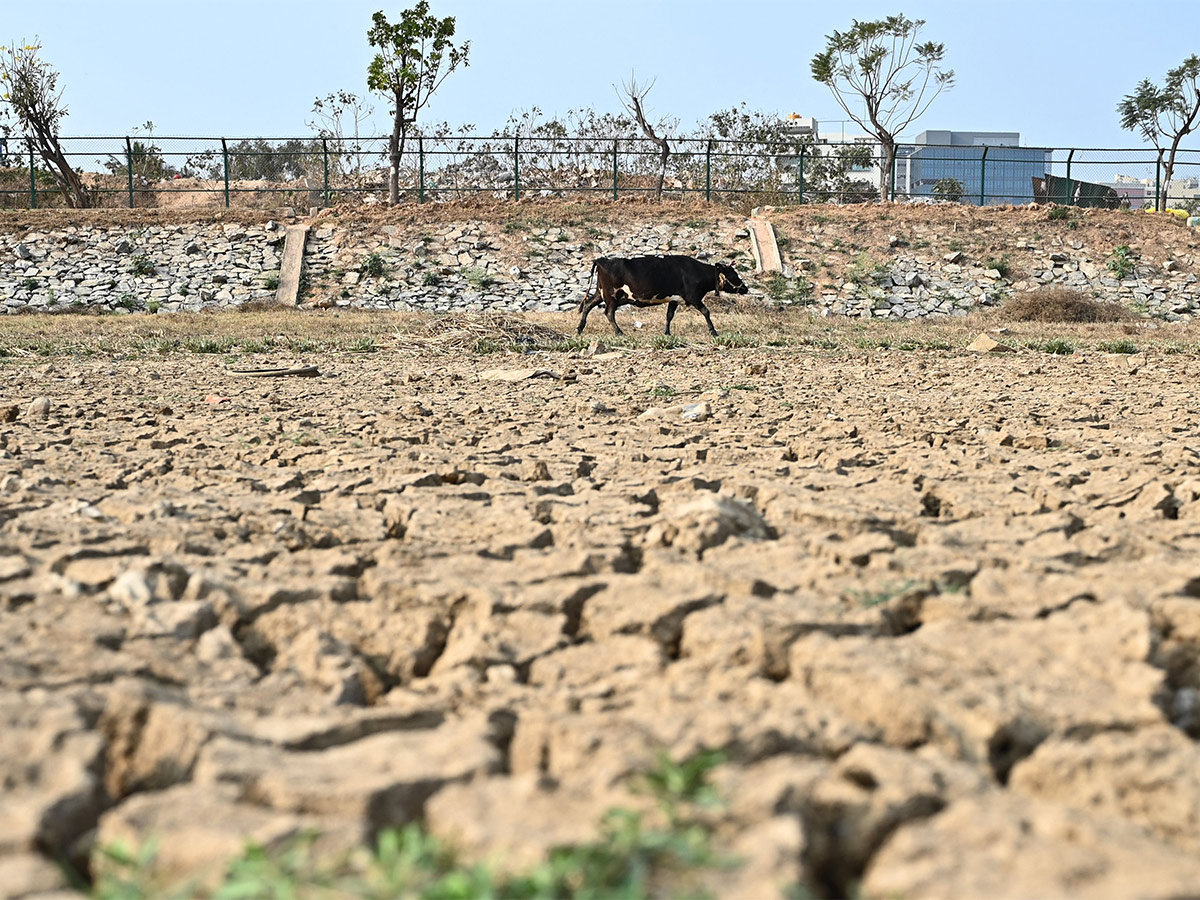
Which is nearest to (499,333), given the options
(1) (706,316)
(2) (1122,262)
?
(1) (706,316)

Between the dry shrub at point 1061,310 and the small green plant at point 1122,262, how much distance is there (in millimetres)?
3434

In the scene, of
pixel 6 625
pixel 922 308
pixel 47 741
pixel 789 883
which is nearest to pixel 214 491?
pixel 6 625

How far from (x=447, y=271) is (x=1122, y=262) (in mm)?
12981

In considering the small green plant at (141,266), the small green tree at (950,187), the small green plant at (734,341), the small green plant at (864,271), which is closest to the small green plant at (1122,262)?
the small green plant at (864,271)

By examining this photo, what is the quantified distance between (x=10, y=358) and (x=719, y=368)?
21.1ft

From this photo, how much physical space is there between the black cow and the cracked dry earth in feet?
33.3

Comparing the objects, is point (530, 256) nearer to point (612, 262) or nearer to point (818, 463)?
point (612, 262)

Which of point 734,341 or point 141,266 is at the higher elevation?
point 141,266

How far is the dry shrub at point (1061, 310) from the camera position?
17.4 metres

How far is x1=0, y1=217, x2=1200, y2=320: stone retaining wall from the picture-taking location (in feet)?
63.8

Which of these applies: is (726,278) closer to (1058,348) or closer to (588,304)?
(588,304)

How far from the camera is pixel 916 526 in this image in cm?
336

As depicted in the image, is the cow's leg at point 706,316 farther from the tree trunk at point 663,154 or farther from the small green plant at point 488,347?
the tree trunk at point 663,154

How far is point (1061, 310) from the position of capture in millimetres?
17344
